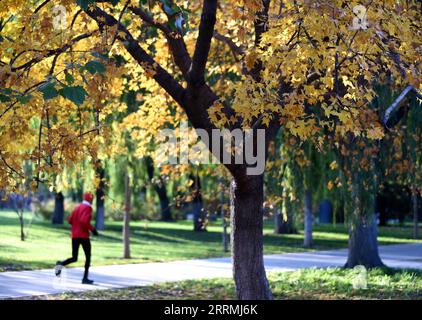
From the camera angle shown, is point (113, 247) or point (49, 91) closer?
point (49, 91)

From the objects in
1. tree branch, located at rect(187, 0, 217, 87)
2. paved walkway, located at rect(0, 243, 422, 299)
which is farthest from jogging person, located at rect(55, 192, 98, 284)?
tree branch, located at rect(187, 0, 217, 87)

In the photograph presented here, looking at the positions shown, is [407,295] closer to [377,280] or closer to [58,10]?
[377,280]

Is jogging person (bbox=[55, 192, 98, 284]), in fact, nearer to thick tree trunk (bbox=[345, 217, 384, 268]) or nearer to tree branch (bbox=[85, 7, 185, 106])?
tree branch (bbox=[85, 7, 185, 106])

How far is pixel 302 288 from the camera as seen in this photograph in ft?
45.9

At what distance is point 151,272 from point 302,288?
4009 millimetres

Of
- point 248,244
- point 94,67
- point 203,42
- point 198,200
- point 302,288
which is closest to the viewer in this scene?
point 94,67

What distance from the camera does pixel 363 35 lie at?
752cm

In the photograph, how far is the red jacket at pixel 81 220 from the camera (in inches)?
542

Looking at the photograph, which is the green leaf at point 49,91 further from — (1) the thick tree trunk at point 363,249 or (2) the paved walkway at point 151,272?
(1) the thick tree trunk at point 363,249

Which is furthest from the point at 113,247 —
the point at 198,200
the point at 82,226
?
the point at 82,226

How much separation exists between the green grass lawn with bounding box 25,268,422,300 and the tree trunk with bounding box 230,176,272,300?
196 centimetres
